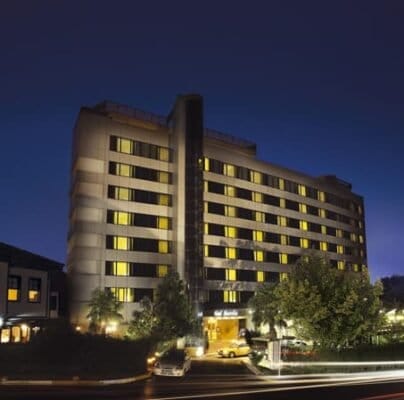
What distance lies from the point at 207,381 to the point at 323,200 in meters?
74.1

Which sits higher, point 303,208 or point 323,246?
point 303,208

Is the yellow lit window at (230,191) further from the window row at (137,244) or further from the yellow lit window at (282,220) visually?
the window row at (137,244)

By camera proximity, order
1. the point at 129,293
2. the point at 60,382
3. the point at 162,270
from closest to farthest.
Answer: the point at 60,382 → the point at 129,293 → the point at 162,270

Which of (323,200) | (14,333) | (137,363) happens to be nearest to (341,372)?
(137,363)

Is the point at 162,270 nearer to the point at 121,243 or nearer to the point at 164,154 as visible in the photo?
the point at 121,243

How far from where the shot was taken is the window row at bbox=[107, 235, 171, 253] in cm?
6994

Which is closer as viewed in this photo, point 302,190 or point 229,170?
point 229,170

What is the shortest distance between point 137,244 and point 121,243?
88.0 inches

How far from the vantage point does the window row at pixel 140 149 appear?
72.1 meters

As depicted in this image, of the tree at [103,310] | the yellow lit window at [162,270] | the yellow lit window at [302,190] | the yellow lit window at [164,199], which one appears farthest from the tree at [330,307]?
the yellow lit window at [302,190]

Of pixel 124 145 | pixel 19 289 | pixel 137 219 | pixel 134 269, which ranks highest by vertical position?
pixel 124 145

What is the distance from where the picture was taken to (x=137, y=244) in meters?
71.7

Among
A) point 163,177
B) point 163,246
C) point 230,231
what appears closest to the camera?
point 163,246

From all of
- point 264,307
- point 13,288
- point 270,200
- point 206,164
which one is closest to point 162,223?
point 206,164
